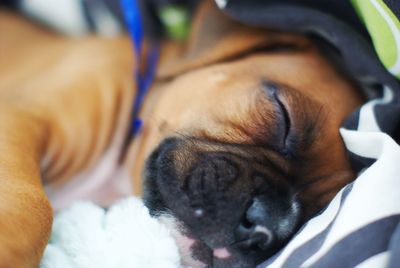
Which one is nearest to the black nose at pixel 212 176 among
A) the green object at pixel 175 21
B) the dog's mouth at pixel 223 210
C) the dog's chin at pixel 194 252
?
the dog's mouth at pixel 223 210

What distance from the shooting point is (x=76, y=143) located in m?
1.80

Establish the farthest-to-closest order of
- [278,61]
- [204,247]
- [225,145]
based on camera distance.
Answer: [278,61] → [225,145] → [204,247]

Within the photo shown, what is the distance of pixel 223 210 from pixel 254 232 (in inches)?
3.3

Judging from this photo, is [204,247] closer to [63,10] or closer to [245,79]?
[245,79]

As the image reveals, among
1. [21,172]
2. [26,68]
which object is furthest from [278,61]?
[26,68]

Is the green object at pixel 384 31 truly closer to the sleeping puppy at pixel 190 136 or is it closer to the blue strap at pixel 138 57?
the sleeping puppy at pixel 190 136

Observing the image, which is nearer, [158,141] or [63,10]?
[158,141]

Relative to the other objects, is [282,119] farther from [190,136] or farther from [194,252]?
[194,252]

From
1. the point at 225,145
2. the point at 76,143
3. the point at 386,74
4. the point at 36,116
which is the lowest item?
the point at 76,143

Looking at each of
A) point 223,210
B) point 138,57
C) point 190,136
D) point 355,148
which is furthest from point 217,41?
point 223,210

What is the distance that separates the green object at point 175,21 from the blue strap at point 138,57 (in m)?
0.13

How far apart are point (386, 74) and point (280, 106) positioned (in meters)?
0.32

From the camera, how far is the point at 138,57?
1.97m

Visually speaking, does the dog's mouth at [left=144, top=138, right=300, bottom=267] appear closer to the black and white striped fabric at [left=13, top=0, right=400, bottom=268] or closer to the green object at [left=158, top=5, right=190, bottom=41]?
the black and white striped fabric at [left=13, top=0, right=400, bottom=268]
